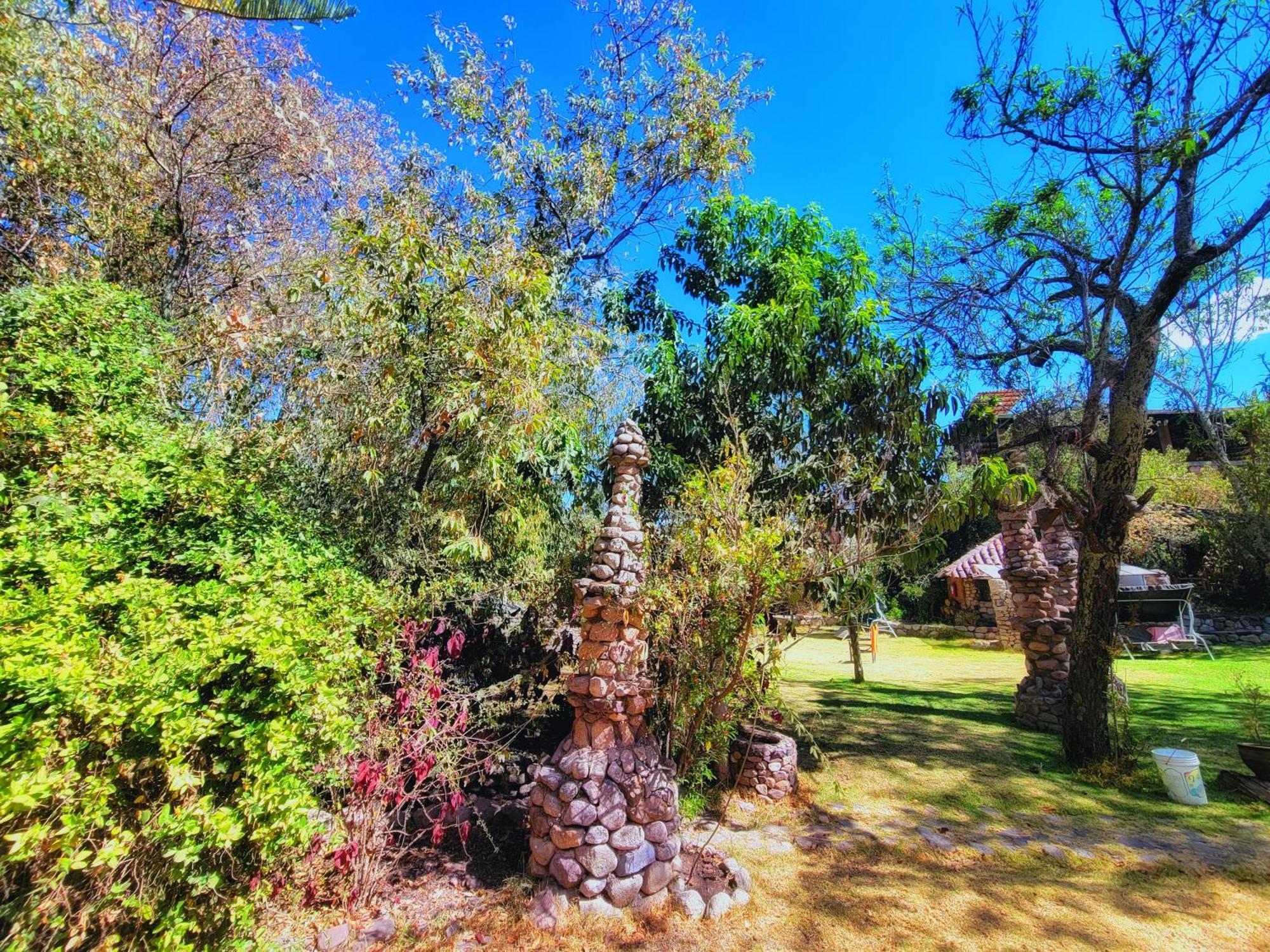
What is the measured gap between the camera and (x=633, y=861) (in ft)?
12.8

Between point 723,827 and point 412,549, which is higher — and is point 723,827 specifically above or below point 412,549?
below

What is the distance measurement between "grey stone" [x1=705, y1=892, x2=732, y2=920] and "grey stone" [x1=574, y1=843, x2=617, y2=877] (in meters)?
0.72

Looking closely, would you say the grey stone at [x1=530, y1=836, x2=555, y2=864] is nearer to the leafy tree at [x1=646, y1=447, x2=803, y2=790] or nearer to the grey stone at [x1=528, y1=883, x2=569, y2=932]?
the grey stone at [x1=528, y1=883, x2=569, y2=932]

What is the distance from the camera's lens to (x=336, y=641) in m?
3.25

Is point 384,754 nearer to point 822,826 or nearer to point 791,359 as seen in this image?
point 822,826

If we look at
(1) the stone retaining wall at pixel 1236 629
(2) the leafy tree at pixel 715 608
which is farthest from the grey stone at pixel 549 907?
(1) the stone retaining wall at pixel 1236 629

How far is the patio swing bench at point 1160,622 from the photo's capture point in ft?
41.4

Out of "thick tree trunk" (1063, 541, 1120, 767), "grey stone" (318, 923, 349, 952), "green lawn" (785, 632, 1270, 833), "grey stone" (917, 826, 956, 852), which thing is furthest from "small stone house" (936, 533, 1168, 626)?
"grey stone" (318, 923, 349, 952)

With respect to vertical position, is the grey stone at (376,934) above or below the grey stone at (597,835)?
below

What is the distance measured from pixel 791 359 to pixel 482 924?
19.0 feet

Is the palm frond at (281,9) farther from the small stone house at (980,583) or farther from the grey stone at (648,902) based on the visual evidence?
the small stone house at (980,583)

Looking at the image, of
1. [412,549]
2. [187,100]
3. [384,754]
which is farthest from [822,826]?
[187,100]

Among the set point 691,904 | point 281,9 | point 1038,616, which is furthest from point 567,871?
point 1038,616

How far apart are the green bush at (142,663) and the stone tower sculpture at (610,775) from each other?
1.49 m
